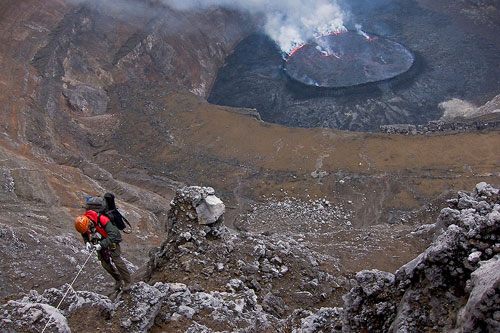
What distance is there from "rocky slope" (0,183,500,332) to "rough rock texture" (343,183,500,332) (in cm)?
1

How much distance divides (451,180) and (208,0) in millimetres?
36546

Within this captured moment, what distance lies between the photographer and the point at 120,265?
955cm

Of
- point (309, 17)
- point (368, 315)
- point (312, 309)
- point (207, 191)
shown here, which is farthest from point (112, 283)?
point (309, 17)

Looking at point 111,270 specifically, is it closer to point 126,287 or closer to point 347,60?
point 126,287

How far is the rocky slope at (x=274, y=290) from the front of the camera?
238 inches

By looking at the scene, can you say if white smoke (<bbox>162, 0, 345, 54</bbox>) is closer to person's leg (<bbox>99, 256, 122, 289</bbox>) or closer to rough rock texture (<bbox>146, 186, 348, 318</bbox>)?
rough rock texture (<bbox>146, 186, 348, 318</bbox>)

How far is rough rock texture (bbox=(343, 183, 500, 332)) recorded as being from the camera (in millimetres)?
5125

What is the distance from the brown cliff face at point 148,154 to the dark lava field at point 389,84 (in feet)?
16.7

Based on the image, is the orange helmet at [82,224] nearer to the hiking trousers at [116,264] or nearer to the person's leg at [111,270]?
the hiking trousers at [116,264]

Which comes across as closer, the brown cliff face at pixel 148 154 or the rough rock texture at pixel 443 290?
the rough rock texture at pixel 443 290

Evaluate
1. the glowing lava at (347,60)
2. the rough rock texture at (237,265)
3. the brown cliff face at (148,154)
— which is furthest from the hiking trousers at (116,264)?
the glowing lava at (347,60)

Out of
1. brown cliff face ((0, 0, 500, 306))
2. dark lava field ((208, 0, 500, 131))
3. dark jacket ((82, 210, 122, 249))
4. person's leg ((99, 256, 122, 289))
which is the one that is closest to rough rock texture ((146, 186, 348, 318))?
person's leg ((99, 256, 122, 289))

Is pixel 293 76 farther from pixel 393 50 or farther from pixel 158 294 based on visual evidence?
pixel 158 294

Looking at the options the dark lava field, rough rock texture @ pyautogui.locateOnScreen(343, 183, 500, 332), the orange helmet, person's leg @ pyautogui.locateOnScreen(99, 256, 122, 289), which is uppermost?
rough rock texture @ pyautogui.locateOnScreen(343, 183, 500, 332)
